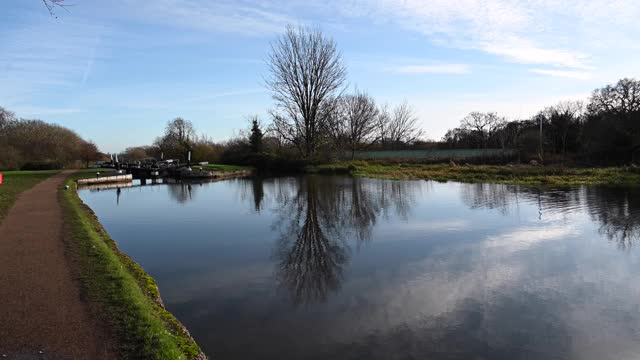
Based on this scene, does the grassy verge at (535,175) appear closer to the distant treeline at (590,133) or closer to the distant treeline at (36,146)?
the distant treeline at (590,133)

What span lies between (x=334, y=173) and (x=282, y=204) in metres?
18.8

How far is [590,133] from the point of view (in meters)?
40.6

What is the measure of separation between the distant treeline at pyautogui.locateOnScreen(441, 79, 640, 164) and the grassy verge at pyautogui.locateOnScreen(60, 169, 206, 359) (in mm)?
37066

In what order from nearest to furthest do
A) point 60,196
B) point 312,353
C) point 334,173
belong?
point 312,353 < point 60,196 < point 334,173

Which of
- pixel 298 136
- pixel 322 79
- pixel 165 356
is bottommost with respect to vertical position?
pixel 165 356

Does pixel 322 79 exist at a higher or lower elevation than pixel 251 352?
higher

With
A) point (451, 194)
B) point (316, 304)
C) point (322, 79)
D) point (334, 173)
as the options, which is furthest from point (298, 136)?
point (316, 304)

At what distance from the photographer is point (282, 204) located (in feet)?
62.2

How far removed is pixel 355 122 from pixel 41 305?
165 feet

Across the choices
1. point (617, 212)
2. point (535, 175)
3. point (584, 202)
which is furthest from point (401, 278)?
point (535, 175)

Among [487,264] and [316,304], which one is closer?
[316,304]

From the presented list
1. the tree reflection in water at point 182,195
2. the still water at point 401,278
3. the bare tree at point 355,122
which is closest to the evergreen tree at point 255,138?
the bare tree at point 355,122

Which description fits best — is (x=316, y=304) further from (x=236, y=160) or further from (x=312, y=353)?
(x=236, y=160)

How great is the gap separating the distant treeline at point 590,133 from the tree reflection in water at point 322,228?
72.7ft
